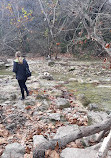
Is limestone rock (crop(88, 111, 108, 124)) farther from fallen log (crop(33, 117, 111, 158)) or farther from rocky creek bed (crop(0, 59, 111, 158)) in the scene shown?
fallen log (crop(33, 117, 111, 158))

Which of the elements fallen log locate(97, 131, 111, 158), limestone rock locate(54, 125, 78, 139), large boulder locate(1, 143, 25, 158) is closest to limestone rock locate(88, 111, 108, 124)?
limestone rock locate(54, 125, 78, 139)

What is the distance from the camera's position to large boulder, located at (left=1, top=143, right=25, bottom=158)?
2.44m

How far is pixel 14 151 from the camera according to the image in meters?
2.51

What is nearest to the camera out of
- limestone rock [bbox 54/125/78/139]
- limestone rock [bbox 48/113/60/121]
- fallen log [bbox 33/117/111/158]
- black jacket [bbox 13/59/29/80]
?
fallen log [bbox 33/117/111/158]

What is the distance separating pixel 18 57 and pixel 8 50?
13.1 m

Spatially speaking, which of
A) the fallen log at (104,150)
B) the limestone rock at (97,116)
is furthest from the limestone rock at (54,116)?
the fallen log at (104,150)

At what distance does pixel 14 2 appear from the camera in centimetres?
1619

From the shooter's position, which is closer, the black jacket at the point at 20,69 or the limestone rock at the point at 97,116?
the limestone rock at the point at 97,116

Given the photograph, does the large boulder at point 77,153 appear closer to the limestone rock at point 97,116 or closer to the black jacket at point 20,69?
the limestone rock at point 97,116

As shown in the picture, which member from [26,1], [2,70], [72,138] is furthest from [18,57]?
[26,1]

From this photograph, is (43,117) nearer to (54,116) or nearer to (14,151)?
(54,116)

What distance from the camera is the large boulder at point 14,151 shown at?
2441mm

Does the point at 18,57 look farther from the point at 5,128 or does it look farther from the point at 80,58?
the point at 80,58

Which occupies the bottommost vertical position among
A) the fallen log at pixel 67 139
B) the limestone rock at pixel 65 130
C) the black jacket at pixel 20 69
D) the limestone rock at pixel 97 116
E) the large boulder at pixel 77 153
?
the limestone rock at pixel 97 116
